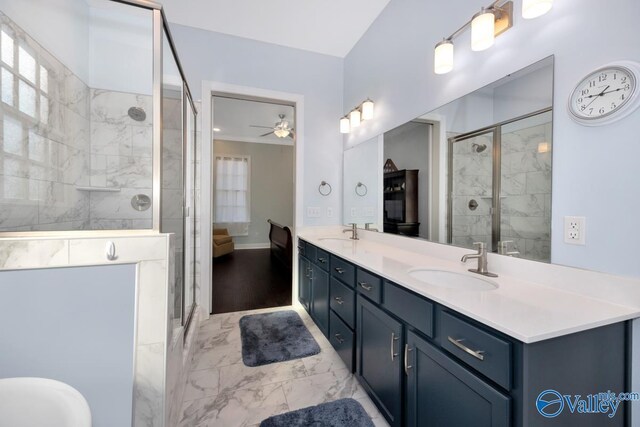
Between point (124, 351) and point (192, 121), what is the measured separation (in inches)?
81.5

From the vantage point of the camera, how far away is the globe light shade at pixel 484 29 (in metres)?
1.31

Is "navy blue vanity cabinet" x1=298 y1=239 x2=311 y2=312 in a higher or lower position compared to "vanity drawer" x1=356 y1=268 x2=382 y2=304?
lower

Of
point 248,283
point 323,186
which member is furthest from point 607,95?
point 248,283

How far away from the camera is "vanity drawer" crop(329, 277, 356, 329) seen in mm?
1695

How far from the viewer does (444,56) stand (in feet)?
5.19

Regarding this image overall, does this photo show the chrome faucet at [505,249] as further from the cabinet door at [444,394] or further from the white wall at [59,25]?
the white wall at [59,25]

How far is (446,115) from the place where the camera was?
5.68ft

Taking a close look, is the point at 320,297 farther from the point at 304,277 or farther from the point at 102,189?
the point at 102,189

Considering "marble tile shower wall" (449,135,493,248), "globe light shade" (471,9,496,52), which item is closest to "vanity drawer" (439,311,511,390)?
"marble tile shower wall" (449,135,493,248)

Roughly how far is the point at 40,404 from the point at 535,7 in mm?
2095

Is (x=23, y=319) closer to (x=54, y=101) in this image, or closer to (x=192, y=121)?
(x=54, y=101)

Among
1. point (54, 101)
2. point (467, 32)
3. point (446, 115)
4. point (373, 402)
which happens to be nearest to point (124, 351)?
point (373, 402)

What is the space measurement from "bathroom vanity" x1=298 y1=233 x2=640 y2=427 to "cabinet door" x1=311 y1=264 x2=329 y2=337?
58cm

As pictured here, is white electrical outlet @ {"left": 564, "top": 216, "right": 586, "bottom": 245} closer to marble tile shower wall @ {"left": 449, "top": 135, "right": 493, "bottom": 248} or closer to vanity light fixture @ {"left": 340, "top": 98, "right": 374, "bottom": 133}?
marble tile shower wall @ {"left": 449, "top": 135, "right": 493, "bottom": 248}
